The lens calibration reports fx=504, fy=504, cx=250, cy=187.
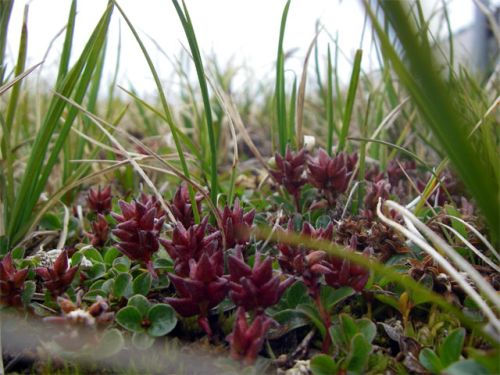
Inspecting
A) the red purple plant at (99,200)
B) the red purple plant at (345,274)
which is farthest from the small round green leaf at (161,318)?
the red purple plant at (99,200)

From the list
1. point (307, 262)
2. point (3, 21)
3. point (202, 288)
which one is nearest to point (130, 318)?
point (202, 288)

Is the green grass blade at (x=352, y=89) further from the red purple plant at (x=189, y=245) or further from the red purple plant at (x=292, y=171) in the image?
the red purple plant at (x=189, y=245)

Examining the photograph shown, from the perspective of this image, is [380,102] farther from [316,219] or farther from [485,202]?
[485,202]

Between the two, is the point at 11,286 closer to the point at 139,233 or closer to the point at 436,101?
the point at 139,233

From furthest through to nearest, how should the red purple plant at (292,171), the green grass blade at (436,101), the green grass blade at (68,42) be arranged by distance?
1. the red purple plant at (292,171)
2. the green grass blade at (68,42)
3. the green grass blade at (436,101)

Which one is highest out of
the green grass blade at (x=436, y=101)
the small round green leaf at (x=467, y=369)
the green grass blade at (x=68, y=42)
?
the green grass blade at (x=68, y=42)

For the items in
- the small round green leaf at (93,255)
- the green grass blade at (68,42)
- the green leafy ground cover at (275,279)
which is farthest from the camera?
the green grass blade at (68,42)

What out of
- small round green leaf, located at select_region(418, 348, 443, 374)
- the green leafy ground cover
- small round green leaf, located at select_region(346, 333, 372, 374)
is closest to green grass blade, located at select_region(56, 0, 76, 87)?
the green leafy ground cover
